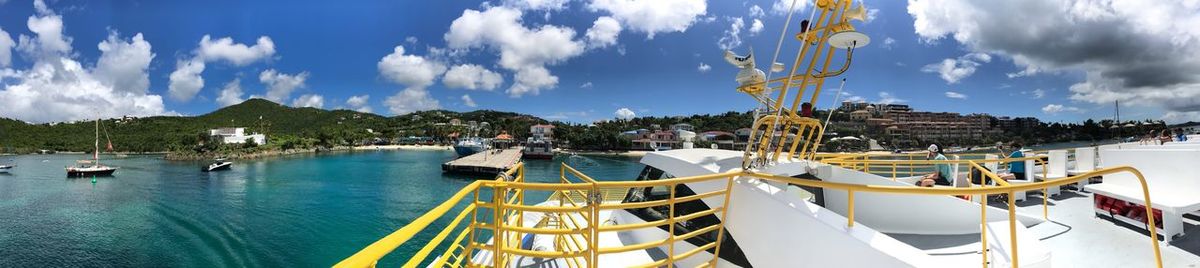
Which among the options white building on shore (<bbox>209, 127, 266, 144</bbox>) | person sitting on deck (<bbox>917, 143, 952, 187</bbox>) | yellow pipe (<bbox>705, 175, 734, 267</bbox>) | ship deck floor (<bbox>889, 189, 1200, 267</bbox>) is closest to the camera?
ship deck floor (<bbox>889, 189, 1200, 267</bbox>)

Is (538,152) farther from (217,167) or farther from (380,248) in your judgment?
(380,248)

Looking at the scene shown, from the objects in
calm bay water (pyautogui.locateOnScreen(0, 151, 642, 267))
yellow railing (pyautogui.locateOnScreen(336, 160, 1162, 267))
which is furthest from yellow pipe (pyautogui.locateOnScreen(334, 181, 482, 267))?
calm bay water (pyautogui.locateOnScreen(0, 151, 642, 267))

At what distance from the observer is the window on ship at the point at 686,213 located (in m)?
4.31

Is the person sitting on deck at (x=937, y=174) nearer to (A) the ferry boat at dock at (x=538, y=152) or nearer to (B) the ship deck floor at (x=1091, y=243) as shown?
(B) the ship deck floor at (x=1091, y=243)

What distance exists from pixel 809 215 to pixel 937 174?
19.5ft

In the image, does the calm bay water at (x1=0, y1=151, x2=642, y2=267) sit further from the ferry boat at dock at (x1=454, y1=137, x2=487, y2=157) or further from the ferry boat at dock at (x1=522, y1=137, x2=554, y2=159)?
the ferry boat at dock at (x1=454, y1=137, x2=487, y2=157)

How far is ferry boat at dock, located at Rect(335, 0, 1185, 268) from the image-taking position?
3135 millimetres

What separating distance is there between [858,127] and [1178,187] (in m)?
105

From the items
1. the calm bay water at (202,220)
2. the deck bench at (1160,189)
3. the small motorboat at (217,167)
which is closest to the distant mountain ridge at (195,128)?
the small motorboat at (217,167)

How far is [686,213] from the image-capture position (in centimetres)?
482

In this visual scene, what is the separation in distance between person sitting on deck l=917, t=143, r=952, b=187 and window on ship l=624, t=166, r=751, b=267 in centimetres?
478

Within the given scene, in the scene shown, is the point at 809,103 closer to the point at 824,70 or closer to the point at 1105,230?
the point at 824,70

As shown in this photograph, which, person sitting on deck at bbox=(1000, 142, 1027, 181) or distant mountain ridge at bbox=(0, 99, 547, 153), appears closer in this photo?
person sitting on deck at bbox=(1000, 142, 1027, 181)

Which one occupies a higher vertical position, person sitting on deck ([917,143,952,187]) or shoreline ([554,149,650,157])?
person sitting on deck ([917,143,952,187])
